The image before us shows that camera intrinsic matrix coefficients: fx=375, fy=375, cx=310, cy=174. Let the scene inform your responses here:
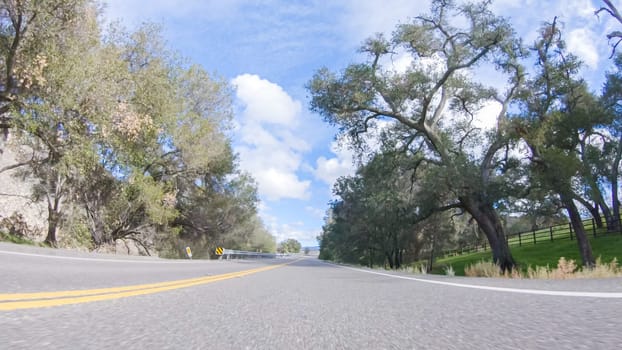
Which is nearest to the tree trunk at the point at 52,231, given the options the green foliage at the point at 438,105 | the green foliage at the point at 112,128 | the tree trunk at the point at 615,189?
the green foliage at the point at 112,128

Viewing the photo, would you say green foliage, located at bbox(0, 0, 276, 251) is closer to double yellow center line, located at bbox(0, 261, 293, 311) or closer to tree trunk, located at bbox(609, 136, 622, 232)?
double yellow center line, located at bbox(0, 261, 293, 311)

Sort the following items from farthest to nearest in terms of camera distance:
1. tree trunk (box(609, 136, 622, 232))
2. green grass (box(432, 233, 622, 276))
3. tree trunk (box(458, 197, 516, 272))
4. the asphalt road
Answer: tree trunk (box(609, 136, 622, 232)) < green grass (box(432, 233, 622, 276)) < tree trunk (box(458, 197, 516, 272)) < the asphalt road

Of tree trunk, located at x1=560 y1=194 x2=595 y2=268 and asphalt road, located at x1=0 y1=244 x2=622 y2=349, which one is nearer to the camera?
asphalt road, located at x1=0 y1=244 x2=622 y2=349

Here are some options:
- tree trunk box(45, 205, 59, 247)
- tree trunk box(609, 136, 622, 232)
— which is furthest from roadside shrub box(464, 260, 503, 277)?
tree trunk box(45, 205, 59, 247)

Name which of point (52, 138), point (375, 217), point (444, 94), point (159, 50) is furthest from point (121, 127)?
point (375, 217)

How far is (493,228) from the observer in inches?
754

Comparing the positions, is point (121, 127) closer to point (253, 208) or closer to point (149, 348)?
point (149, 348)

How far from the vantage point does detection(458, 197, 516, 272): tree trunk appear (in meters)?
18.5

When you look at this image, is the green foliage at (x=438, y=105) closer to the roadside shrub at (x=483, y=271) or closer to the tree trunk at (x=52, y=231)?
the roadside shrub at (x=483, y=271)

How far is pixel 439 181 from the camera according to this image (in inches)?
728

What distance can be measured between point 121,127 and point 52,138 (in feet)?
8.45

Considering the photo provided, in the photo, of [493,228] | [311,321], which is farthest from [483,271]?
A: [311,321]

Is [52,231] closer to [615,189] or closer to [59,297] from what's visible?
[59,297]

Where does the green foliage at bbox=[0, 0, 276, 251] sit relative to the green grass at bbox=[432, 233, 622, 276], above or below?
above
